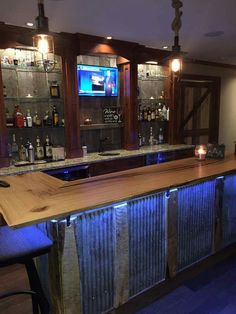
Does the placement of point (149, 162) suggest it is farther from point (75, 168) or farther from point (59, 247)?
point (59, 247)

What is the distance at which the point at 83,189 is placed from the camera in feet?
6.19

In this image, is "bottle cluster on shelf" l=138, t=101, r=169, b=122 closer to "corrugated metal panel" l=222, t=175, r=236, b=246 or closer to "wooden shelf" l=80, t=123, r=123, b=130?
"wooden shelf" l=80, t=123, r=123, b=130

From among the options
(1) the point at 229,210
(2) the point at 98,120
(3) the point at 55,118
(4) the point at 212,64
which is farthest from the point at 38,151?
(4) the point at 212,64

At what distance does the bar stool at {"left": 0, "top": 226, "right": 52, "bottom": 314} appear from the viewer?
144 cm

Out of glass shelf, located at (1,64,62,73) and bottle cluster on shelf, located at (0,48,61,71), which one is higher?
bottle cluster on shelf, located at (0,48,61,71)

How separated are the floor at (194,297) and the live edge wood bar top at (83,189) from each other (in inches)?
37.5

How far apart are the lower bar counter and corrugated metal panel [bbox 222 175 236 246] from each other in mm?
10

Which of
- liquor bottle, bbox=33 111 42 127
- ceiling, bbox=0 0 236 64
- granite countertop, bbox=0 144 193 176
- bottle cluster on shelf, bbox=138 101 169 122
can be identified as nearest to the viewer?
ceiling, bbox=0 0 236 64

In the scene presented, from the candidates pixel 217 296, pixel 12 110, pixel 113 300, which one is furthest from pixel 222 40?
pixel 113 300

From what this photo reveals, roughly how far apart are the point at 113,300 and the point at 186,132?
174 inches

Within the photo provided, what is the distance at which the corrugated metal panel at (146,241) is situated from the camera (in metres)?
1.95

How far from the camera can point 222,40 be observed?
4.08 m

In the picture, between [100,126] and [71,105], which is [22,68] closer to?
[71,105]

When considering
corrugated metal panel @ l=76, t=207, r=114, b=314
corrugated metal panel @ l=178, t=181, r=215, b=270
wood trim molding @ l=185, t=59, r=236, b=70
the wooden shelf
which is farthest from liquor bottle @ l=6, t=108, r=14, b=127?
wood trim molding @ l=185, t=59, r=236, b=70
